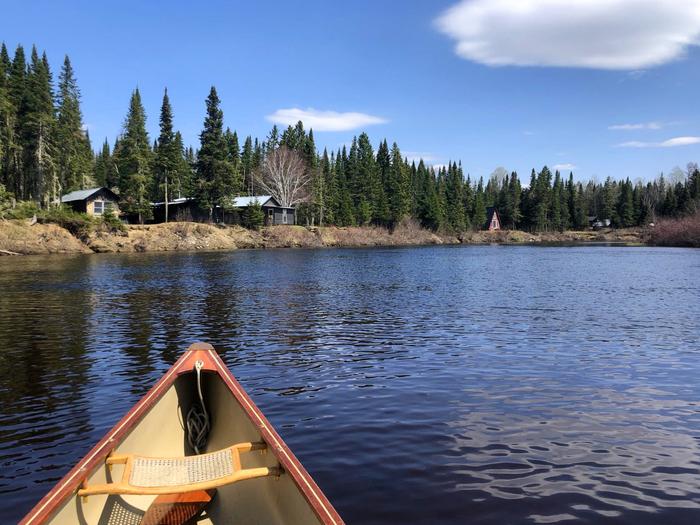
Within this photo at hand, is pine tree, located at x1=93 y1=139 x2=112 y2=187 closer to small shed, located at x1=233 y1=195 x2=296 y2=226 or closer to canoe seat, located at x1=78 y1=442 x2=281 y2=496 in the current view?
small shed, located at x1=233 y1=195 x2=296 y2=226

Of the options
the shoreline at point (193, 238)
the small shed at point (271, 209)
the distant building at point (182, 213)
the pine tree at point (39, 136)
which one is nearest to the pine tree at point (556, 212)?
the shoreline at point (193, 238)

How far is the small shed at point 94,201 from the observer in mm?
75750

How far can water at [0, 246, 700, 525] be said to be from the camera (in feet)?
22.4

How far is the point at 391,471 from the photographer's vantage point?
24.3ft

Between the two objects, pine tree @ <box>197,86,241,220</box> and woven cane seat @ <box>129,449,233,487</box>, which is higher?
pine tree @ <box>197,86,241,220</box>

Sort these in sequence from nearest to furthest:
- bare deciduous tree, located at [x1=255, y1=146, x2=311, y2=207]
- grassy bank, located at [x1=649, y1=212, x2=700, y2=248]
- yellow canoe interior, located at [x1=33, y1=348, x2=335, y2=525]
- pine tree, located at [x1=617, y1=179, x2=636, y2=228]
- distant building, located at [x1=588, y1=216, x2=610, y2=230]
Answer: yellow canoe interior, located at [x1=33, y1=348, x2=335, y2=525] < grassy bank, located at [x1=649, y1=212, x2=700, y2=248] < bare deciduous tree, located at [x1=255, y1=146, x2=311, y2=207] < pine tree, located at [x1=617, y1=179, x2=636, y2=228] < distant building, located at [x1=588, y1=216, x2=610, y2=230]

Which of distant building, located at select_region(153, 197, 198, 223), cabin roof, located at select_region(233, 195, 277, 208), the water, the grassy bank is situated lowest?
the water

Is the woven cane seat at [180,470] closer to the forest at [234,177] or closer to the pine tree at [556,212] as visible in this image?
the forest at [234,177]

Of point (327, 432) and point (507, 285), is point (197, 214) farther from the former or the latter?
point (327, 432)

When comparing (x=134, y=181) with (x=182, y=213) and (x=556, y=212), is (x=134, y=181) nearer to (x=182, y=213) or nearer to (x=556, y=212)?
(x=182, y=213)

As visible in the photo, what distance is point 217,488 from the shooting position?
19.5 feet

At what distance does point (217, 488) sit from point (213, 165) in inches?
3100

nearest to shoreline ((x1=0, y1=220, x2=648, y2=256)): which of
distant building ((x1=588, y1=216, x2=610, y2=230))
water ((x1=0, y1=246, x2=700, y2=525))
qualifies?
water ((x1=0, y1=246, x2=700, y2=525))

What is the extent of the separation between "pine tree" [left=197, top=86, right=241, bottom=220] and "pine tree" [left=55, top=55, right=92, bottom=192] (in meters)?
21.6
